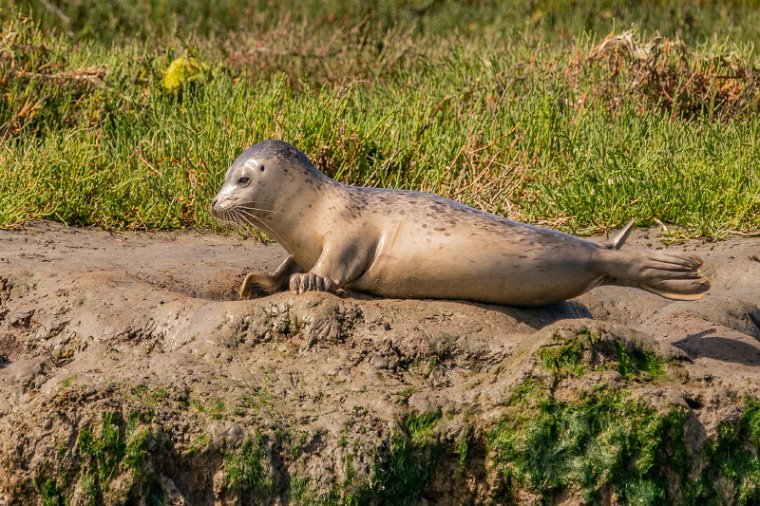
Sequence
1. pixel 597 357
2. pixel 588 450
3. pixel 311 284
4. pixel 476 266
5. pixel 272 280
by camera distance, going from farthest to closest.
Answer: pixel 272 280 → pixel 476 266 → pixel 311 284 → pixel 597 357 → pixel 588 450

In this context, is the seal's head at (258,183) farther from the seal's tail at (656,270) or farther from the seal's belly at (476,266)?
the seal's tail at (656,270)

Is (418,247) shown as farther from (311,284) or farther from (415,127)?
(415,127)

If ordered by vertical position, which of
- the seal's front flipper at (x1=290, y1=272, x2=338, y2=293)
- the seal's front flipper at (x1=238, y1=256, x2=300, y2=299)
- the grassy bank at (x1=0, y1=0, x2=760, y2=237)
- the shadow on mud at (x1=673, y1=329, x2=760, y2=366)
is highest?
the seal's front flipper at (x1=290, y1=272, x2=338, y2=293)

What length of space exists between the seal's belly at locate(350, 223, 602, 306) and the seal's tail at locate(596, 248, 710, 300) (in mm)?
83

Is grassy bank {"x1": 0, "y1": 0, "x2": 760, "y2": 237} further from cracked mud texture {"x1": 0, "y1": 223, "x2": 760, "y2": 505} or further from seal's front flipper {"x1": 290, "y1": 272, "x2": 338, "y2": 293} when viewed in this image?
seal's front flipper {"x1": 290, "y1": 272, "x2": 338, "y2": 293}

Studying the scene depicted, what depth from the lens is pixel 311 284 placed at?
4188mm

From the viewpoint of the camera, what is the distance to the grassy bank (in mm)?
6797

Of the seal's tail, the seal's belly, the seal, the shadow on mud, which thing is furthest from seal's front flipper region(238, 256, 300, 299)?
the shadow on mud

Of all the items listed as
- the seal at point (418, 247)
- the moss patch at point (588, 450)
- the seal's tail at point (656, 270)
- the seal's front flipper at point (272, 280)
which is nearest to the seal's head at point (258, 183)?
the seal at point (418, 247)

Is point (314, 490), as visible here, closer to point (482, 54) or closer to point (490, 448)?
point (490, 448)

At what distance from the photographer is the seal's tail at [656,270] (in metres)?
4.43

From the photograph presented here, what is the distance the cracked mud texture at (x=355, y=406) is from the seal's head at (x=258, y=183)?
0.39m

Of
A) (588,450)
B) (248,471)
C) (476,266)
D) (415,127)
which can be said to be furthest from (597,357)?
(415,127)

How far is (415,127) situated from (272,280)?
2.95 m
